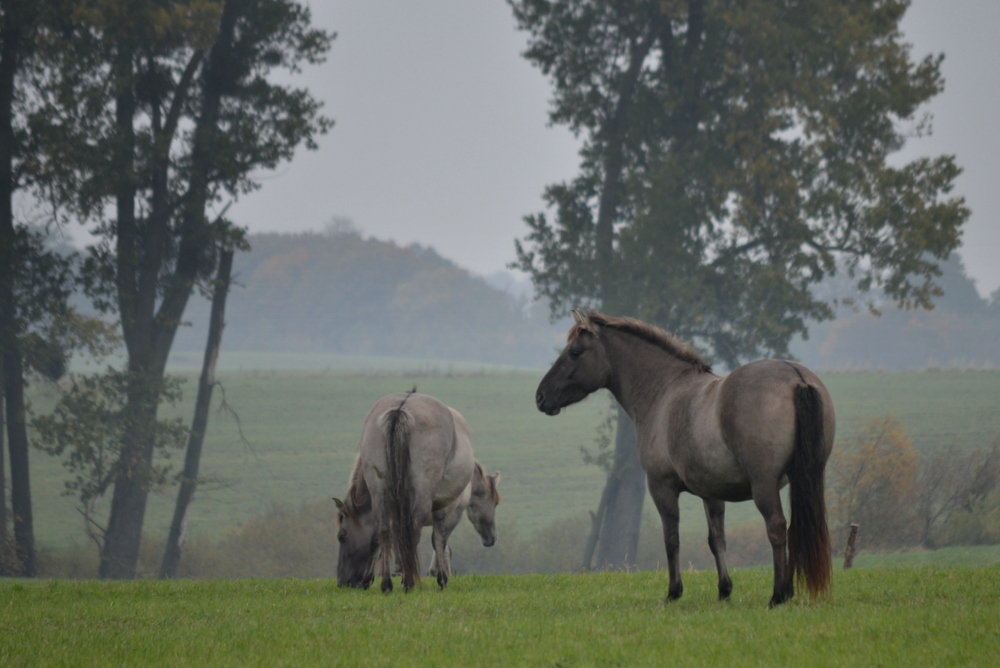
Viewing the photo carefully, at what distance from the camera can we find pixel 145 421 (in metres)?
24.5

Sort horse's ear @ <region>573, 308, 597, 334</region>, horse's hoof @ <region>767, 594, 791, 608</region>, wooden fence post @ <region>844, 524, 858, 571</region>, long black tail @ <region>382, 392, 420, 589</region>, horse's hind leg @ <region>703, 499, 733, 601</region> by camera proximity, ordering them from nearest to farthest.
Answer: horse's hoof @ <region>767, 594, 791, 608</region>
horse's hind leg @ <region>703, 499, 733, 601</region>
horse's ear @ <region>573, 308, 597, 334</region>
long black tail @ <region>382, 392, 420, 589</region>
wooden fence post @ <region>844, 524, 858, 571</region>

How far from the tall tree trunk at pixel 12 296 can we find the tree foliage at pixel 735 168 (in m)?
13.9

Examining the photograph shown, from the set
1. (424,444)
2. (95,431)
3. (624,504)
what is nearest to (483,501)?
(424,444)

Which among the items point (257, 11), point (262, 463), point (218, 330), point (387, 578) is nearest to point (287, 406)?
point (262, 463)

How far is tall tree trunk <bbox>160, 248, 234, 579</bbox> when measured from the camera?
26156 mm

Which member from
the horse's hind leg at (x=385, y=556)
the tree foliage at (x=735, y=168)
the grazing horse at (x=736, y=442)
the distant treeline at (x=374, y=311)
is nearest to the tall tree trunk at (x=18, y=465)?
the tree foliage at (x=735, y=168)

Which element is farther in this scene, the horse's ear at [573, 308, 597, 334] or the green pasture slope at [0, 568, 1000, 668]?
the horse's ear at [573, 308, 597, 334]

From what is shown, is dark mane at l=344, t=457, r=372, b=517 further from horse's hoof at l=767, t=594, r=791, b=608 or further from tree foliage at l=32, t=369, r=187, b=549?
tree foliage at l=32, t=369, r=187, b=549

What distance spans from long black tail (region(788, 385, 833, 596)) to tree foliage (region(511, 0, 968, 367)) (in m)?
19.0

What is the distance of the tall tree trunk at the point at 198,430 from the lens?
26.2m

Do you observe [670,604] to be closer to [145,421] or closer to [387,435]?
[387,435]

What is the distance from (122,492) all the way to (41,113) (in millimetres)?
9578

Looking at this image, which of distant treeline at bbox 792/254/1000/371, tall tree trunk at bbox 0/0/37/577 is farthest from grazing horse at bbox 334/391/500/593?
distant treeline at bbox 792/254/1000/371

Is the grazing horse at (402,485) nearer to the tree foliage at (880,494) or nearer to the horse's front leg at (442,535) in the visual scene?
the horse's front leg at (442,535)
